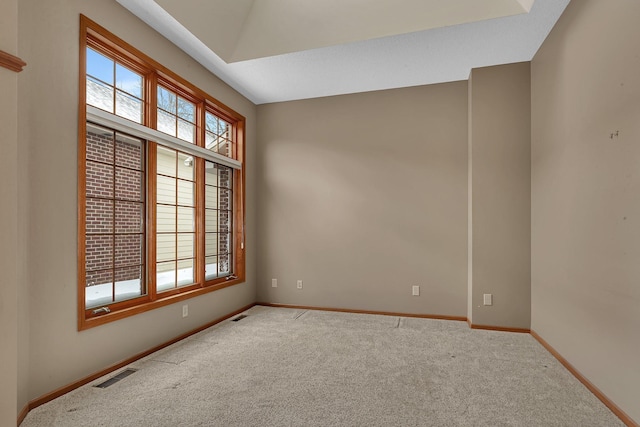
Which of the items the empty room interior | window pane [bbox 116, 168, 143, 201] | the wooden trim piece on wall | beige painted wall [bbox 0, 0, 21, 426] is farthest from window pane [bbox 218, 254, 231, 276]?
the wooden trim piece on wall

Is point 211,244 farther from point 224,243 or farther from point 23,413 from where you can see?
point 23,413

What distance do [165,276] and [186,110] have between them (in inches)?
68.1

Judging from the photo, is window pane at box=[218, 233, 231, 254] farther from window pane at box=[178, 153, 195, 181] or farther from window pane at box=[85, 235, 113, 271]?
window pane at box=[85, 235, 113, 271]

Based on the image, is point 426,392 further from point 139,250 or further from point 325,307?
point 139,250

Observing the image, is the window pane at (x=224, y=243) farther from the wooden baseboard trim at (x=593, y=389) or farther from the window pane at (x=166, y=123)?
the wooden baseboard trim at (x=593, y=389)

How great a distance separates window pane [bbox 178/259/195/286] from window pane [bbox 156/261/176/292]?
98 millimetres

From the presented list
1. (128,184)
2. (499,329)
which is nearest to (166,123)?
(128,184)

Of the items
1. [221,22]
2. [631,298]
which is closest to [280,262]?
[221,22]

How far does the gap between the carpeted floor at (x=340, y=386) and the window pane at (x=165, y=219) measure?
110 cm

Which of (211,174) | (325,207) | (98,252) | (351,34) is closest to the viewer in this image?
(98,252)

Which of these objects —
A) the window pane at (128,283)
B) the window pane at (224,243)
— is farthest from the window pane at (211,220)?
the window pane at (128,283)

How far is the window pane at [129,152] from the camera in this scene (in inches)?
106

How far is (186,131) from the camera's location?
3486mm

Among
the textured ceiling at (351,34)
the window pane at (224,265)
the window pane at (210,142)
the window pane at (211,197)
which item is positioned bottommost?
the window pane at (224,265)
